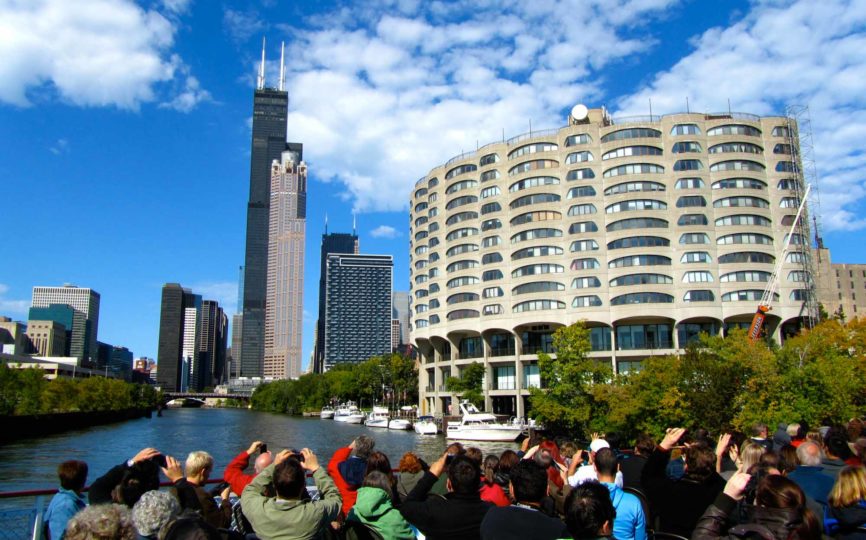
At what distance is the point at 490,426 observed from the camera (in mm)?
75625

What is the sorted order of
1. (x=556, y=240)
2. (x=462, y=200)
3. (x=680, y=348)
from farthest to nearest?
1. (x=462, y=200)
2. (x=556, y=240)
3. (x=680, y=348)

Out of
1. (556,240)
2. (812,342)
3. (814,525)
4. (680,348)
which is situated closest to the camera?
(814,525)

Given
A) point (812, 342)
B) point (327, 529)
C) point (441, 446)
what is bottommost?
point (441, 446)

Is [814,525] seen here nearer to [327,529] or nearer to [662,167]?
[327,529]

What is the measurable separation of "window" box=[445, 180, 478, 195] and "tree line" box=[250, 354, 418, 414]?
45.7 m

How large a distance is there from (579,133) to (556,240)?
16.3 meters

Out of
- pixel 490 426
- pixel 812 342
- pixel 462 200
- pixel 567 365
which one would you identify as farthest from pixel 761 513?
pixel 462 200

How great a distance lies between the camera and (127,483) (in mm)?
7402

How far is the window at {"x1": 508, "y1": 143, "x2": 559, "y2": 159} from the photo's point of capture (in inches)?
3735

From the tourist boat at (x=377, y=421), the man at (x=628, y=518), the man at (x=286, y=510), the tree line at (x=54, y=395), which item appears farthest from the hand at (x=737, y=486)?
the tourist boat at (x=377, y=421)

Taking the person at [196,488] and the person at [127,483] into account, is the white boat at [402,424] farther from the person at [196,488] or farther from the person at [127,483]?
the person at [127,483]

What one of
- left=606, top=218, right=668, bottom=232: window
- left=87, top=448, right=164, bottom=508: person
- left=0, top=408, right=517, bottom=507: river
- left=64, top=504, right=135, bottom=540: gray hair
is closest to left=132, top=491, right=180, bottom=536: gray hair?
left=64, top=504, right=135, bottom=540: gray hair

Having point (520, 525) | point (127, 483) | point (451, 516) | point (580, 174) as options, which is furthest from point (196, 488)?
point (580, 174)

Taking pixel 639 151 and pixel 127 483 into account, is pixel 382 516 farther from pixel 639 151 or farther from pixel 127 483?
pixel 639 151
